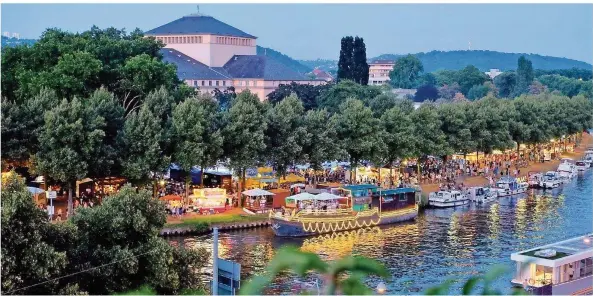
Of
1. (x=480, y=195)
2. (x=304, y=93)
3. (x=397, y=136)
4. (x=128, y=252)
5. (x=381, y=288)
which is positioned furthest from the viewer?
(x=304, y=93)

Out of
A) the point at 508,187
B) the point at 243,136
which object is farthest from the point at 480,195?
the point at 243,136

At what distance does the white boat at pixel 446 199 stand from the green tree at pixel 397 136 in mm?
3112

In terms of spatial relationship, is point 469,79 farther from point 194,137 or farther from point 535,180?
point 194,137

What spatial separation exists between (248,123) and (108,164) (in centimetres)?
671

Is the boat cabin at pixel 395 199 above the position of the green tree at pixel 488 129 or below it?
below

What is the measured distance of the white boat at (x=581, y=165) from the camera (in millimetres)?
59959

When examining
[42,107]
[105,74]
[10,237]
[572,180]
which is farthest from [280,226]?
[572,180]

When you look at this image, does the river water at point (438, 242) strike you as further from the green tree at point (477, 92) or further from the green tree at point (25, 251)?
the green tree at point (477, 92)

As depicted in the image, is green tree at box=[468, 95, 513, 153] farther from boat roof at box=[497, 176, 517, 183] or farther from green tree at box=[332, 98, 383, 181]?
green tree at box=[332, 98, 383, 181]

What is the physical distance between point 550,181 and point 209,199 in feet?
74.8

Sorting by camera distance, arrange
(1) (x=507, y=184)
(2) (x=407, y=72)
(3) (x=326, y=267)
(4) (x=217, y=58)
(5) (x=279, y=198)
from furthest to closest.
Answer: (2) (x=407, y=72)
(4) (x=217, y=58)
(1) (x=507, y=184)
(5) (x=279, y=198)
(3) (x=326, y=267)

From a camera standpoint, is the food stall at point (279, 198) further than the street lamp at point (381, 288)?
Yes

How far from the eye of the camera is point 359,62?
85.6 m

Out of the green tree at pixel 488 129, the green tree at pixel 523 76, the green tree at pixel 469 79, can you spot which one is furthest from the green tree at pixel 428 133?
the green tree at pixel 469 79
